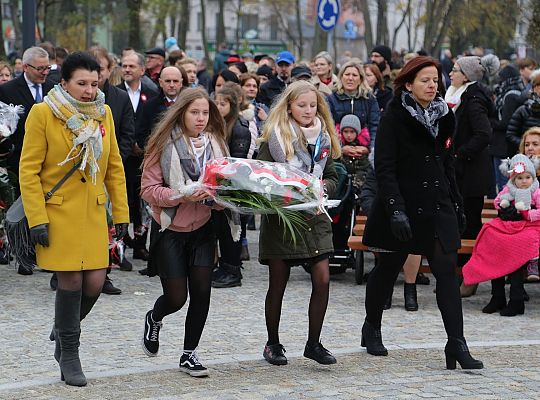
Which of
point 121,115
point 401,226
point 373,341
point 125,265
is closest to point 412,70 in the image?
point 401,226

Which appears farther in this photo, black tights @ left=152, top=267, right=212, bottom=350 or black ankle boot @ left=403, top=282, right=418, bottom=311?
black ankle boot @ left=403, top=282, right=418, bottom=311

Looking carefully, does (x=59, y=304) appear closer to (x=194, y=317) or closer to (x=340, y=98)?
(x=194, y=317)

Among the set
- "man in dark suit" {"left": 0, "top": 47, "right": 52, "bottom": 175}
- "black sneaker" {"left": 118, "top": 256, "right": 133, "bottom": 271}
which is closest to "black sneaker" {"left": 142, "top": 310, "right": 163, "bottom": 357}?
"man in dark suit" {"left": 0, "top": 47, "right": 52, "bottom": 175}

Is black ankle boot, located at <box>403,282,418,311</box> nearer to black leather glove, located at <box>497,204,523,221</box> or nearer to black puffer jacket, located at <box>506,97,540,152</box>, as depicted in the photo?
black leather glove, located at <box>497,204,523,221</box>

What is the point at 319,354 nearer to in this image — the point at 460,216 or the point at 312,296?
the point at 312,296

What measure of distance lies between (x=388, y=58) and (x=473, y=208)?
6.34 metres

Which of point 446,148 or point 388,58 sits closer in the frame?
point 446,148

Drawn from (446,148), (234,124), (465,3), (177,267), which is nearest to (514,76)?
(234,124)

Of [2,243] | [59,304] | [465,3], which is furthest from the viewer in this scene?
[465,3]

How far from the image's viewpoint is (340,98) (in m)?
13.2

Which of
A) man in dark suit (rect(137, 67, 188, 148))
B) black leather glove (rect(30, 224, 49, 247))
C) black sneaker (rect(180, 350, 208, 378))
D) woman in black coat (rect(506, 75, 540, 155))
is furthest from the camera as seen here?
woman in black coat (rect(506, 75, 540, 155))

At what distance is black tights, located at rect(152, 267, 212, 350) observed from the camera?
7.75 meters

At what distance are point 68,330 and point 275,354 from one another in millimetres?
1438

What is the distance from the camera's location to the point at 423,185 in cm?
816
